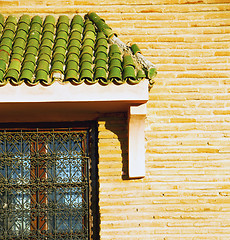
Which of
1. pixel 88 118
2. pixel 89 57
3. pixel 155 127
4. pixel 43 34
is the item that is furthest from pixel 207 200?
pixel 43 34

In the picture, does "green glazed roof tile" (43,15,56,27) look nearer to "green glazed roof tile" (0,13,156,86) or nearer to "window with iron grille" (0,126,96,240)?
"green glazed roof tile" (0,13,156,86)

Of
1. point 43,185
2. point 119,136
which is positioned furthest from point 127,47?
point 43,185

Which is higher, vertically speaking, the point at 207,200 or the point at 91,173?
the point at 91,173

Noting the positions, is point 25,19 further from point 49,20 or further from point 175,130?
point 175,130

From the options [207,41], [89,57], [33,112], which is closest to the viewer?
[89,57]

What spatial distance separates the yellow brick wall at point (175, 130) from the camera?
4.62 meters

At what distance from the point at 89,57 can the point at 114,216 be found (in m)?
1.91

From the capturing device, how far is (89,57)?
427cm

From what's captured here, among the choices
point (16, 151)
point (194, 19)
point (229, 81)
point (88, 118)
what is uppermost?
point (194, 19)

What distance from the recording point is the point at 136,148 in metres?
4.50

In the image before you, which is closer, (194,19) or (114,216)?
(114,216)

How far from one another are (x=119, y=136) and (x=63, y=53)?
47.5 inches

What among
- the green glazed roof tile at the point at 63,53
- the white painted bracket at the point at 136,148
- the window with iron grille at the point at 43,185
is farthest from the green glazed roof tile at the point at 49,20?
the white painted bracket at the point at 136,148

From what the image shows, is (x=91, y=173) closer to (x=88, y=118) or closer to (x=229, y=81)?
(x=88, y=118)
